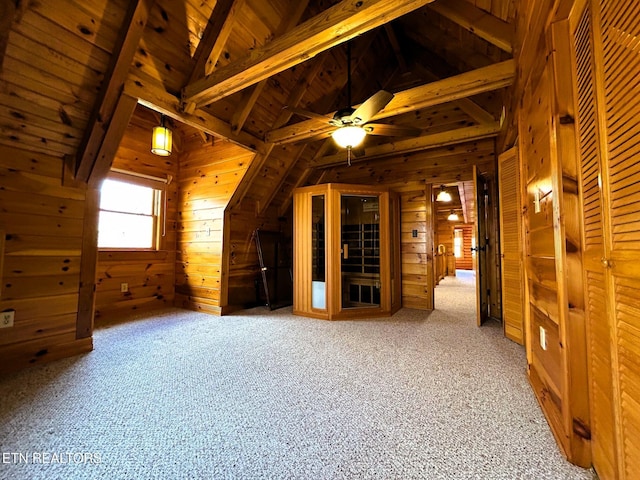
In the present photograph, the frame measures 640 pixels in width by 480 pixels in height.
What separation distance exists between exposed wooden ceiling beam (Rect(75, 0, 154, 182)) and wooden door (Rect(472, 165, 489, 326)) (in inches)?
145

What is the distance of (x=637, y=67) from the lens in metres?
0.80

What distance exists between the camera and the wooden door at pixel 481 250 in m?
3.33

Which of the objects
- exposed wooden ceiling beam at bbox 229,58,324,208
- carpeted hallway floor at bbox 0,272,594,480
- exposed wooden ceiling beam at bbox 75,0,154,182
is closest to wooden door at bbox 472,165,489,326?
carpeted hallway floor at bbox 0,272,594,480

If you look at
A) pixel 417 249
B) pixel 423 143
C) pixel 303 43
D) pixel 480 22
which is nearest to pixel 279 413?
pixel 303 43

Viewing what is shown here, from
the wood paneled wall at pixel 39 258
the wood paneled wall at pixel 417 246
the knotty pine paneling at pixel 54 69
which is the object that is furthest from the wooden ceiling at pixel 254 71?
the wood paneled wall at pixel 417 246

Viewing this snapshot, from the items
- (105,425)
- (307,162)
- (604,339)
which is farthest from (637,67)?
(307,162)

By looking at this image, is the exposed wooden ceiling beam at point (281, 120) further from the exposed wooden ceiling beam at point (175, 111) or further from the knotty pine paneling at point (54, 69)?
the knotty pine paneling at point (54, 69)

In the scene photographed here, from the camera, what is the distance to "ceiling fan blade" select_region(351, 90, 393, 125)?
2171 mm

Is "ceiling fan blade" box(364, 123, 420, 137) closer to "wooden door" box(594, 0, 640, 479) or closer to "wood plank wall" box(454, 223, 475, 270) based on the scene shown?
"wooden door" box(594, 0, 640, 479)

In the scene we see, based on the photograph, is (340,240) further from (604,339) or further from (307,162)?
(604,339)

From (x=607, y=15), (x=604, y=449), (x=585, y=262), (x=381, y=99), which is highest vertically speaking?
(x=381, y=99)

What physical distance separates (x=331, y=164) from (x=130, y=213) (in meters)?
3.33

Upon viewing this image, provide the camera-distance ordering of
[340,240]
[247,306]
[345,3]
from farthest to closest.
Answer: [247,306] < [340,240] < [345,3]

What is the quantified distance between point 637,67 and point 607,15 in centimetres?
30
